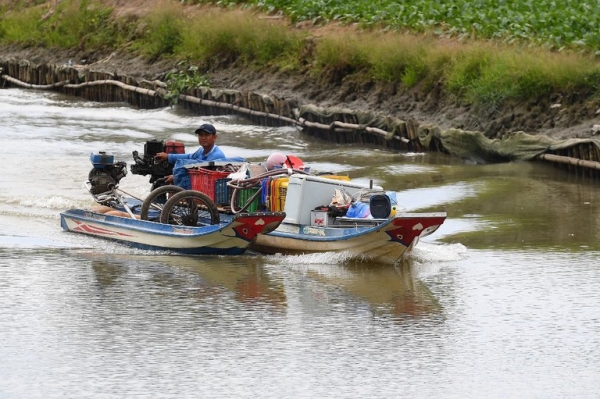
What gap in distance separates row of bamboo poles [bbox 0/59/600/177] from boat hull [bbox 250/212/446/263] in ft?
25.0

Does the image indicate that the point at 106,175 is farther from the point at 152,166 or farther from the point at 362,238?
the point at 362,238

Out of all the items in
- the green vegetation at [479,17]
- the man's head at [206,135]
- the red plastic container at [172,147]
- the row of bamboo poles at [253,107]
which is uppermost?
the green vegetation at [479,17]

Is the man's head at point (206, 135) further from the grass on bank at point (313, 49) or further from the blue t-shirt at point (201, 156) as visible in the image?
the grass on bank at point (313, 49)

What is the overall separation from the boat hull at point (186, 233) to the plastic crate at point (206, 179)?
57cm

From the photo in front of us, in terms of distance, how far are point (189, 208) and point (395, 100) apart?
13.1 m

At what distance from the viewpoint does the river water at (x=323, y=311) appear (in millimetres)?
11008

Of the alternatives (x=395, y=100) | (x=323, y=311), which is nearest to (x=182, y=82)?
Answer: (x=395, y=100)

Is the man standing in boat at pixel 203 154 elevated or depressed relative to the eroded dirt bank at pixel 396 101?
depressed

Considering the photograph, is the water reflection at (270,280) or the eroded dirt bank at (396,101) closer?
the water reflection at (270,280)

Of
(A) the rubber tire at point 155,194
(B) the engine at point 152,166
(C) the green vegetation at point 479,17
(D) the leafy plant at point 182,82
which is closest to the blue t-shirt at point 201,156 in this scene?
(B) the engine at point 152,166

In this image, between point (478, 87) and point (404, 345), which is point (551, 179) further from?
point (404, 345)

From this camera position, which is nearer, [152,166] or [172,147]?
[152,166]

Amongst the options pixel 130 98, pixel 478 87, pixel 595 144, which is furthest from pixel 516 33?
pixel 130 98

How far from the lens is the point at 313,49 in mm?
32719
